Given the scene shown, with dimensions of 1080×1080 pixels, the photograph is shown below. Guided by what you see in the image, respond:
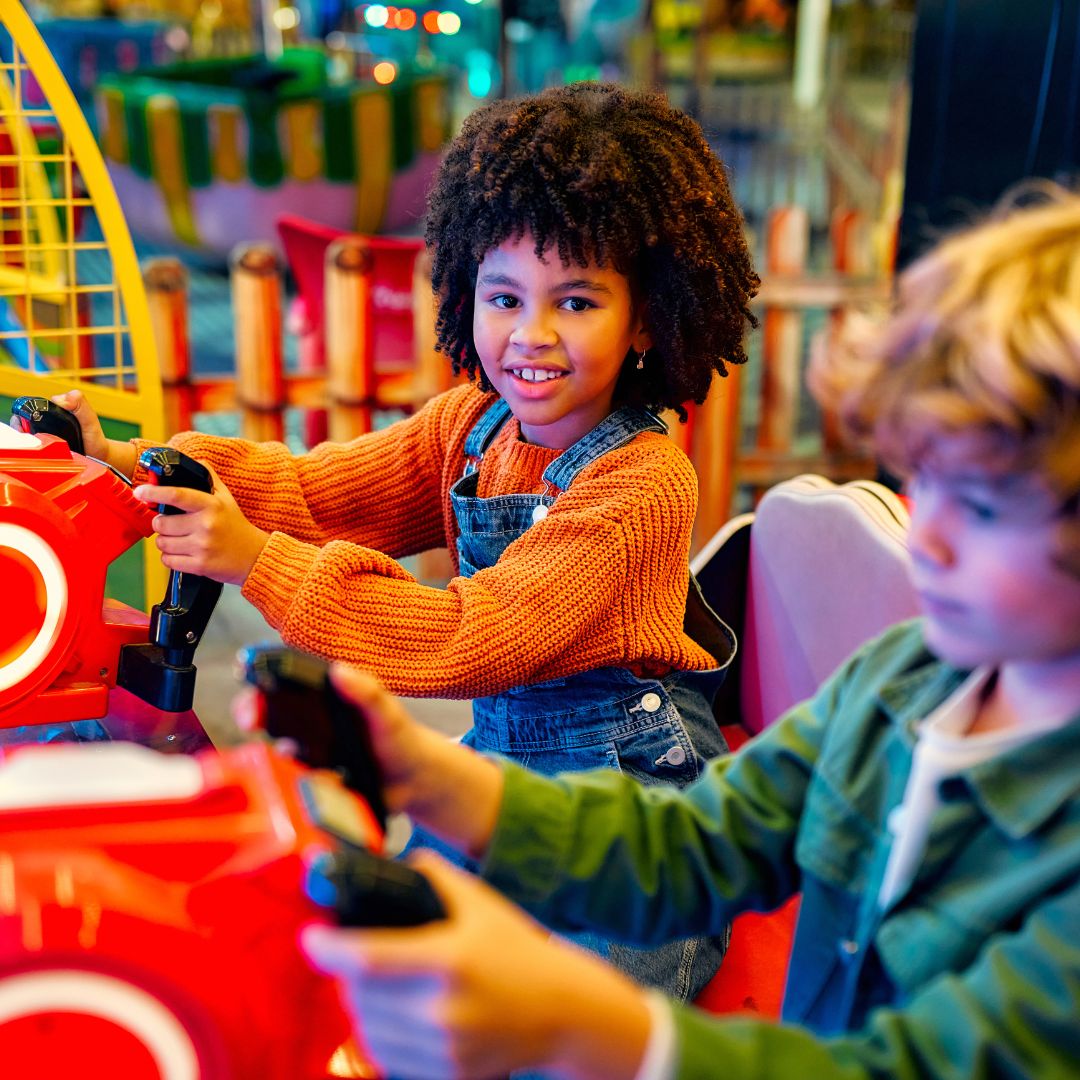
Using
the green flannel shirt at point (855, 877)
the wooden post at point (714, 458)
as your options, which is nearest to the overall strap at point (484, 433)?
the green flannel shirt at point (855, 877)

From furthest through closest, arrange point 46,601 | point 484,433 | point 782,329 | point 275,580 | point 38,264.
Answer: point 782,329 → point 38,264 → point 484,433 → point 275,580 → point 46,601

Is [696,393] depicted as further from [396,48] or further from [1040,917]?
[396,48]

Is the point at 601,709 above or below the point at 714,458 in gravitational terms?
above

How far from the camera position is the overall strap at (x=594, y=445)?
104 cm

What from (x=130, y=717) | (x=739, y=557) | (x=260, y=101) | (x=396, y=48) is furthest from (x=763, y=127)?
(x=130, y=717)

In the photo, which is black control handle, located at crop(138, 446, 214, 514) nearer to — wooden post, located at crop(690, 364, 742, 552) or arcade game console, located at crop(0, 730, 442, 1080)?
arcade game console, located at crop(0, 730, 442, 1080)

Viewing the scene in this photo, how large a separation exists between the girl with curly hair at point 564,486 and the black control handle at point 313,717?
1.16 feet

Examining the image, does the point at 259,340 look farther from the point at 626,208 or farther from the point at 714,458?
the point at 626,208

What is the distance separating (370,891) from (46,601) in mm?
475

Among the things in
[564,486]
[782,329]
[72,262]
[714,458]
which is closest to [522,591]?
[564,486]

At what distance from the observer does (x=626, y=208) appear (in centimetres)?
100

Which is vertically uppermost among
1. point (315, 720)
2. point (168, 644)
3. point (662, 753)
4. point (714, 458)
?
point (315, 720)

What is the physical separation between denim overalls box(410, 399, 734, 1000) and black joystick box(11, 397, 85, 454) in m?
0.32

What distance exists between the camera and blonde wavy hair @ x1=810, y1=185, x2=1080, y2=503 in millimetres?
479
